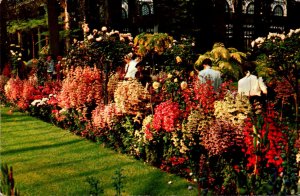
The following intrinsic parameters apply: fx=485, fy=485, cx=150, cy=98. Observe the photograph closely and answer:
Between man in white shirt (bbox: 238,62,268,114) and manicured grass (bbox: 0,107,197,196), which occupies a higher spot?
man in white shirt (bbox: 238,62,268,114)

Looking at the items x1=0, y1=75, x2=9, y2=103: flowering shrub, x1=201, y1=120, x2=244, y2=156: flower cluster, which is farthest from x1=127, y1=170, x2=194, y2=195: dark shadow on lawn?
x1=0, y1=75, x2=9, y2=103: flowering shrub

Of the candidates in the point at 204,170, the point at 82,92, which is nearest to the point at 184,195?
the point at 204,170

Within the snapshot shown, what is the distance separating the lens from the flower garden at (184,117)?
6383 mm

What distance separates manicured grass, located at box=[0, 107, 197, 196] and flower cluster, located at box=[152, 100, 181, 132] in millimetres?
769

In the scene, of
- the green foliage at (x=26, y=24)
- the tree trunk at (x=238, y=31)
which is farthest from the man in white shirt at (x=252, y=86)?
the green foliage at (x=26, y=24)

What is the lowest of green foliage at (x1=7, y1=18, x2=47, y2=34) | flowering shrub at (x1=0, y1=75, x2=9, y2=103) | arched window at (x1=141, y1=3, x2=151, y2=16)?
flowering shrub at (x1=0, y1=75, x2=9, y2=103)

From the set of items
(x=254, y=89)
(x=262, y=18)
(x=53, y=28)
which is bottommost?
(x=254, y=89)

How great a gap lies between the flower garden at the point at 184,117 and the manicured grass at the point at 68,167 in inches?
11.5

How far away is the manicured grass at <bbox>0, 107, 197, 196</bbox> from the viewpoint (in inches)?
293

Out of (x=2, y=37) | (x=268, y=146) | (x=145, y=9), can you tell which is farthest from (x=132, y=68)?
(x=145, y=9)

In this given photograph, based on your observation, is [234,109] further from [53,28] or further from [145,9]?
[145,9]

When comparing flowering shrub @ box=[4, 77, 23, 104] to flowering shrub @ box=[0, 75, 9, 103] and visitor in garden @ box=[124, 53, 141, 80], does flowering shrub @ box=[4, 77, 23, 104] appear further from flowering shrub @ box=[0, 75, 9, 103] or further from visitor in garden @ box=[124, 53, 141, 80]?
visitor in garden @ box=[124, 53, 141, 80]

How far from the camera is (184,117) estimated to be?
805 cm

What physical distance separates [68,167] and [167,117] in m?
2.24
